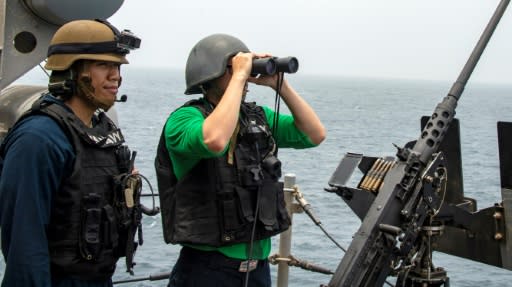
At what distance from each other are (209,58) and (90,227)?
966 millimetres

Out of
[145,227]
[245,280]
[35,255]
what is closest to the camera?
[35,255]

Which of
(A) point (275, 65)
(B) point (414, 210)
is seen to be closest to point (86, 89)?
(A) point (275, 65)

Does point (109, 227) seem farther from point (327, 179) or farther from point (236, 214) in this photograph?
point (327, 179)

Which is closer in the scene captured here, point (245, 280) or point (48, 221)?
point (48, 221)

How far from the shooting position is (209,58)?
3.56 m

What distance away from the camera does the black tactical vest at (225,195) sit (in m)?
3.43

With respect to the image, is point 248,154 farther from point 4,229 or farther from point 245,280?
point 4,229

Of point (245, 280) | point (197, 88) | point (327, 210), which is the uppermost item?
point (197, 88)

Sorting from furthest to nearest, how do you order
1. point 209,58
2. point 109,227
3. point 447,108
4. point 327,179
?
point 327,179
point 447,108
point 209,58
point 109,227

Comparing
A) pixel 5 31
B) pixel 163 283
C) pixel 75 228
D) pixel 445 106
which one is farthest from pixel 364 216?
pixel 163 283

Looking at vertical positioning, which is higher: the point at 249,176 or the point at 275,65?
the point at 275,65

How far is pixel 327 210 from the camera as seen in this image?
17422 millimetres

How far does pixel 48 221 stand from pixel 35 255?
0.15m

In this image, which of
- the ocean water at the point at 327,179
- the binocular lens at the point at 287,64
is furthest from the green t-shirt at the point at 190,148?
the ocean water at the point at 327,179
